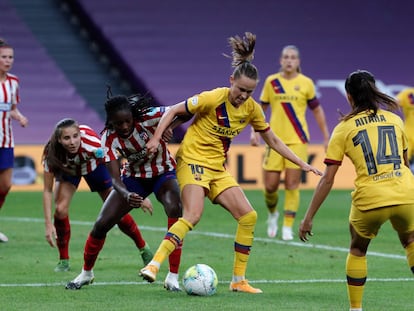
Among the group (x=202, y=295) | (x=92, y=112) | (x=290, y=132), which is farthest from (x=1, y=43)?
(x=92, y=112)

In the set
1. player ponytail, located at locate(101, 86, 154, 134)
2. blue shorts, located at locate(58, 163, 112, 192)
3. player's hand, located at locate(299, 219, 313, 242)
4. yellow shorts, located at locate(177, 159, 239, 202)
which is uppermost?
player ponytail, located at locate(101, 86, 154, 134)

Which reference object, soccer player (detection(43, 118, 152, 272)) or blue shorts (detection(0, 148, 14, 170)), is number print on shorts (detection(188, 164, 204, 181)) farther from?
blue shorts (detection(0, 148, 14, 170))

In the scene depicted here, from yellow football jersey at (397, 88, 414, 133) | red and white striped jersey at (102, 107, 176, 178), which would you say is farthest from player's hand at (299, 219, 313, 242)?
yellow football jersey at (397, 88, 414, 133)

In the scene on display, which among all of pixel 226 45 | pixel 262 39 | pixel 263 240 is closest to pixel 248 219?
pixel 263 240

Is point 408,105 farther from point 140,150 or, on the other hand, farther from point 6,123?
point 140,150

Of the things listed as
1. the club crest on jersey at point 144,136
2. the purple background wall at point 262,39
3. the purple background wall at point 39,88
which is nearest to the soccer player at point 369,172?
the club crest on jersey at point 144,136

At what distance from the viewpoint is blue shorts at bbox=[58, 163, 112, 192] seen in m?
9.82

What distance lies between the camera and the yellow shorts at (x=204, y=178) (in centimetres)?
851

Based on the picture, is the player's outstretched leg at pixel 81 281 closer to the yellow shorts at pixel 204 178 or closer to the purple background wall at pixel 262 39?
the yellow shorts at pixel 204 178

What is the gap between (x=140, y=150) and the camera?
863 cm

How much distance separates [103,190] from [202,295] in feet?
6.94

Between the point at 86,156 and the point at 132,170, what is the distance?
844 millimetres

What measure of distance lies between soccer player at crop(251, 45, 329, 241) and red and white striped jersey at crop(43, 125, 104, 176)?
386cm

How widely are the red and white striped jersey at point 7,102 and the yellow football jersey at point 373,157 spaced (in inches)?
247
